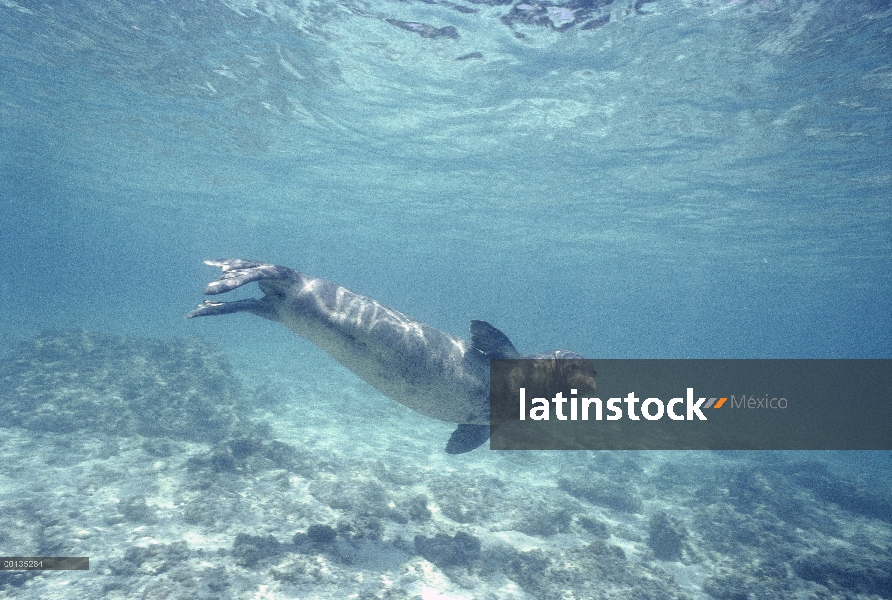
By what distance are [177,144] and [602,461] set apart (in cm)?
2840

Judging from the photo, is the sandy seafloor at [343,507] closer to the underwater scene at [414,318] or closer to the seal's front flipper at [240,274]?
the underwater scene at [414,318]

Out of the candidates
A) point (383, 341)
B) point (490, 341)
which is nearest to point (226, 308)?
point (383, 341)

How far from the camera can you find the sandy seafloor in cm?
761

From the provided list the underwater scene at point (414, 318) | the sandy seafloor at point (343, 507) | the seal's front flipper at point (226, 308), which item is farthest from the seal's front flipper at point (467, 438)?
the seal's front flipper at point (226, 308)

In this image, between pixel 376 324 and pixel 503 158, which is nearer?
pixel 376 324

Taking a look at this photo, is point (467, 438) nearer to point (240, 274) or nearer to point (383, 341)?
point (383, 341)

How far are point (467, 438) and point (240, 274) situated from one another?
423 centimetres

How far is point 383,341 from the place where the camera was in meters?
6.32

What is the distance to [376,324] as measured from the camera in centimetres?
638

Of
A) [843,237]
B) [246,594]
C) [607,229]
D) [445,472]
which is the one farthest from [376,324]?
[843,237]

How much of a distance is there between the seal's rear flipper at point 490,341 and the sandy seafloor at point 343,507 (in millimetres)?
4393

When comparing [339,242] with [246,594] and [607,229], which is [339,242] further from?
[246,594]

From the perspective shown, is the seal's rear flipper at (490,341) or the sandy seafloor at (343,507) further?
the sandy seafloor at (343,507)

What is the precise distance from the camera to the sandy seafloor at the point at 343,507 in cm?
761
